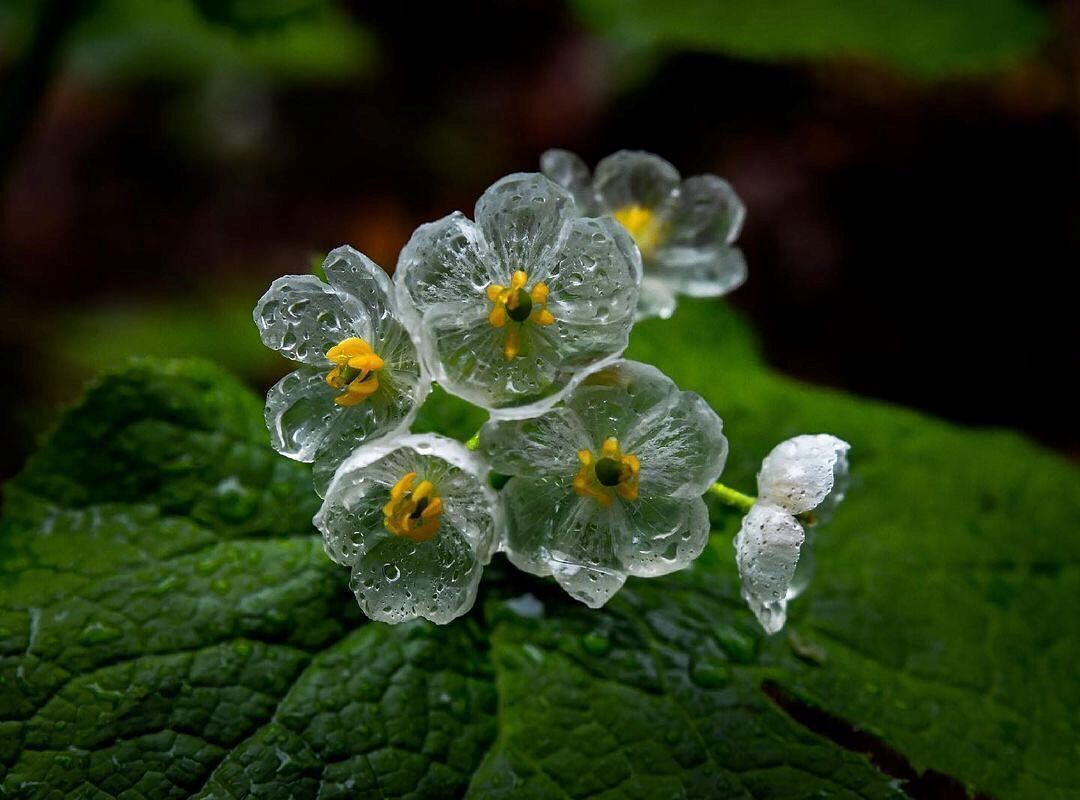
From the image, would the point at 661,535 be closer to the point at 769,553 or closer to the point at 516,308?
the point at 769,553

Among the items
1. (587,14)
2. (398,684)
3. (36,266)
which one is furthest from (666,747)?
(36,266)

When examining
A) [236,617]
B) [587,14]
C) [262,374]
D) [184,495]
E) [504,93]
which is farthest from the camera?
[504,93]

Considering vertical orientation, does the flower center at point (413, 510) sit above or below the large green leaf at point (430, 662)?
above

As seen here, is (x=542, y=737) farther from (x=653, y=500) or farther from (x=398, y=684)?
(x=653, y=500)

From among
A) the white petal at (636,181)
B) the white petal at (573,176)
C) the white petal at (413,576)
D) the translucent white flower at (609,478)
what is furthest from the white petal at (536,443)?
the white petal at (636,181)

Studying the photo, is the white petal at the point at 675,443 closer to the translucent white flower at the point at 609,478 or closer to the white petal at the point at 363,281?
the translucent white flower at the point at 609,478

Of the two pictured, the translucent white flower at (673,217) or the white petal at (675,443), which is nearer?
the white petal at (675,443)
